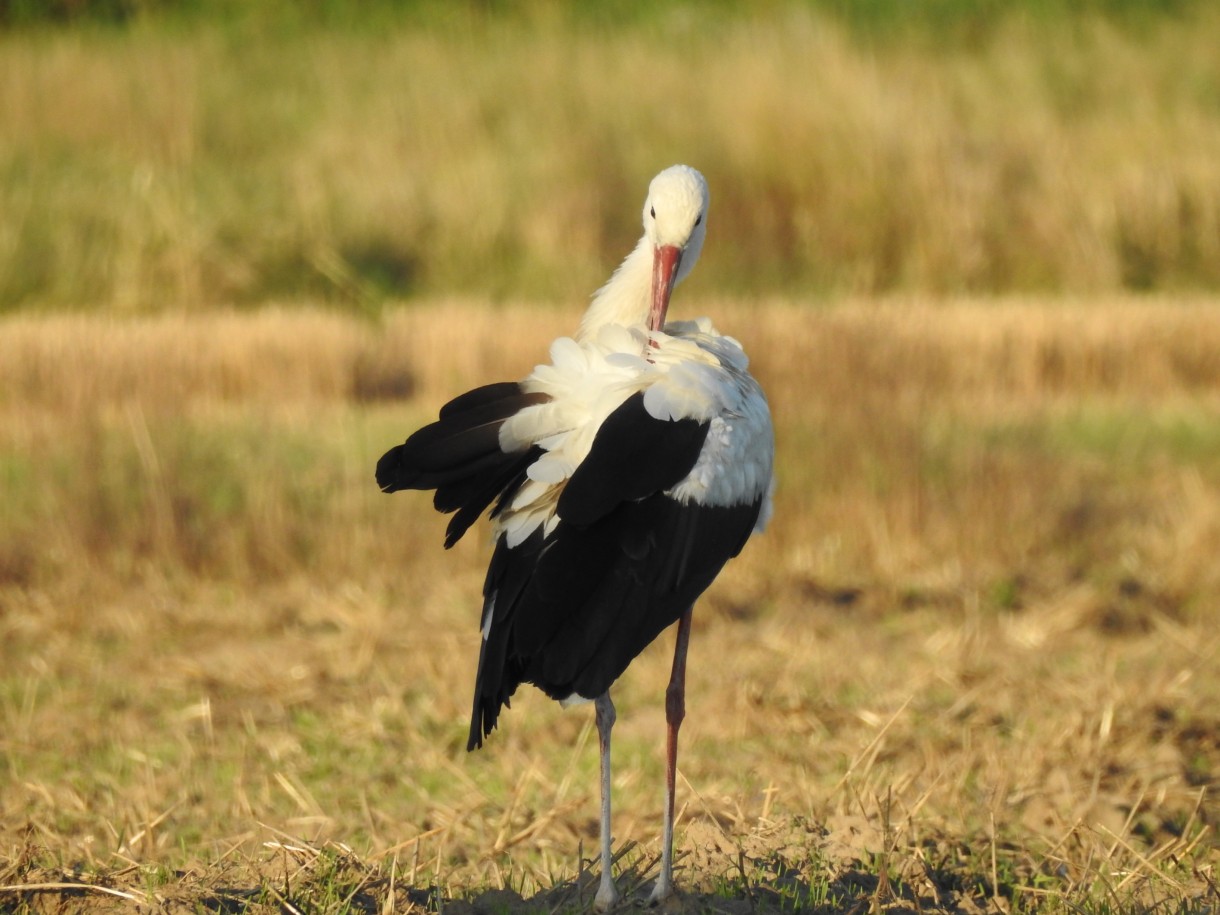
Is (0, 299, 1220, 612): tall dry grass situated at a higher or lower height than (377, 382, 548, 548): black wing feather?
lower

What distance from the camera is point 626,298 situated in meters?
3.80

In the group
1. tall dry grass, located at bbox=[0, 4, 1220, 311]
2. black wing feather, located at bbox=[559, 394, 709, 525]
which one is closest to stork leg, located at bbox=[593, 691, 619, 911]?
black wing feather, located at bbox=[559, 394, 709, 525]

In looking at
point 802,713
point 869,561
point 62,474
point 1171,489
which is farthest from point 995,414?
point 62,474

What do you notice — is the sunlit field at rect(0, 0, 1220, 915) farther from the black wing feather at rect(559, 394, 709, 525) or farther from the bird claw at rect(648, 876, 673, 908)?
the black wing feather at rect(559, 394, 709, 525)

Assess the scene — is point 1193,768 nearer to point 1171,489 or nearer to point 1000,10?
point 1171,489

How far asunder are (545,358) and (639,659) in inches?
113

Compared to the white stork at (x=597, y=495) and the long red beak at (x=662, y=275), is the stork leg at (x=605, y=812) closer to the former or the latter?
the white stork at (x=597, y=495)

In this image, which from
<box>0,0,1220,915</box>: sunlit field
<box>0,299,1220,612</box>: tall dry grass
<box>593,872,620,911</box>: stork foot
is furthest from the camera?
<box>0,299,1220,612</box>: tall dry grass

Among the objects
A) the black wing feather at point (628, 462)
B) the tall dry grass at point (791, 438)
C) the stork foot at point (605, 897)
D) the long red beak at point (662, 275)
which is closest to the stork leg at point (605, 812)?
the stork foot at point (605, 897)

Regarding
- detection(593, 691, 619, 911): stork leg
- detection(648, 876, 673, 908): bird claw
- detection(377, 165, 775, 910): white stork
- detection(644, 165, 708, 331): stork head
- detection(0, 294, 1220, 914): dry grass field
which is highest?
detection(644, 165, 708, 331): stork head

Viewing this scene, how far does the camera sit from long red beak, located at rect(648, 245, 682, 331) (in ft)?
12.1

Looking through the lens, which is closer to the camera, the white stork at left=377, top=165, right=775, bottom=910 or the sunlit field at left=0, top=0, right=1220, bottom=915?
the white stork at left=377, top=165, right=775, bottom=910

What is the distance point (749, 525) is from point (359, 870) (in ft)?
3.14

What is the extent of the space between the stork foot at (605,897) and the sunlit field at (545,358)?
0.33ft
